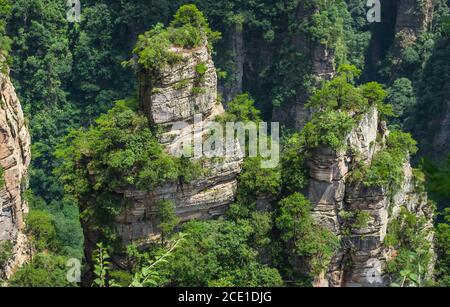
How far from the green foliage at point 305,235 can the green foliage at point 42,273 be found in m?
6.69

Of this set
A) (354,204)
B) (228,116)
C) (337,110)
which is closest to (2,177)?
(228,116)

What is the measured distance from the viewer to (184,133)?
21.9 meters

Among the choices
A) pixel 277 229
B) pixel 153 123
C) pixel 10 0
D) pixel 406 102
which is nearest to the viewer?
pixel 153 123

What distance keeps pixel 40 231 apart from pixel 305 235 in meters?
8.65

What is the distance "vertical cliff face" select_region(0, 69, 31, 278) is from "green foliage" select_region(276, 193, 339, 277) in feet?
26.7

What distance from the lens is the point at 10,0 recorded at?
37906 mm

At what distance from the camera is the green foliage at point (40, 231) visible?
2380cm

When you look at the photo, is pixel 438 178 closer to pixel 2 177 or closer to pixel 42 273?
pixel 42 273

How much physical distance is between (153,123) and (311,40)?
19.9 metres

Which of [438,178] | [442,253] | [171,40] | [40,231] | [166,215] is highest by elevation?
[438,178]

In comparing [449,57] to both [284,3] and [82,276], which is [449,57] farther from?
[82,276]

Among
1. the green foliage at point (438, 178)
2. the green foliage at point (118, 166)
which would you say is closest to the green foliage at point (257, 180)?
the green foliage at point (118, 166)

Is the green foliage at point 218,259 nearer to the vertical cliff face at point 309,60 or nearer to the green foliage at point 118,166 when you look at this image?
the green foliage at point 118,166

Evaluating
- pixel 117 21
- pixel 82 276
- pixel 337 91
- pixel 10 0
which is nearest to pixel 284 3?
pixel 117 21
